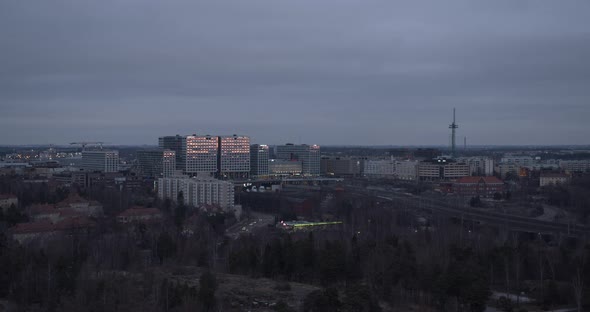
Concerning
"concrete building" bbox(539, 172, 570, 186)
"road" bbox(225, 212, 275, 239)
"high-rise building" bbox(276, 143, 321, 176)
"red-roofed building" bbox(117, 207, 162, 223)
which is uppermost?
"high-rise building" bbox(276, 143, 321, 176)

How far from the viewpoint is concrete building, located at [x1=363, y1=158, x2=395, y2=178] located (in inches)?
1804

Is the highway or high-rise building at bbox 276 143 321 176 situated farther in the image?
high-rise building at bbox 276 143 321 176

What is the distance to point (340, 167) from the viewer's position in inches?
1907

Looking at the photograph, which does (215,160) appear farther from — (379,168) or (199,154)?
(379,168)

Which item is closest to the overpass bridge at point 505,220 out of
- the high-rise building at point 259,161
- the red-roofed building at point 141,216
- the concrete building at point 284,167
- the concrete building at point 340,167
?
the red-roofed building at point 141,216

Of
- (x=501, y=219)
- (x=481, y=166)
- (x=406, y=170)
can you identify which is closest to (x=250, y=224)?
(x=501, y=219)

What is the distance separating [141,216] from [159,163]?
65.9ft

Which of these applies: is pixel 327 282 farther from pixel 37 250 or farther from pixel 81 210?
pixel 81 210

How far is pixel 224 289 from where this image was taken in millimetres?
11172

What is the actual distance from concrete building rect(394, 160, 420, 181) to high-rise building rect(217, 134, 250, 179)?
1008 cm

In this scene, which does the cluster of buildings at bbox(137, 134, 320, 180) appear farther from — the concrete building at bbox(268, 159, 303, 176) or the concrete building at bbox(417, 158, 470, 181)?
the concrete building at bbox(417, 158, 470, 181)

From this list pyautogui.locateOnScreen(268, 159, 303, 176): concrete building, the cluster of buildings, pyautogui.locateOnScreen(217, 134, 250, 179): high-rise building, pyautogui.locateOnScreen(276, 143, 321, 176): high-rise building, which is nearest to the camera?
the cluster of buildings

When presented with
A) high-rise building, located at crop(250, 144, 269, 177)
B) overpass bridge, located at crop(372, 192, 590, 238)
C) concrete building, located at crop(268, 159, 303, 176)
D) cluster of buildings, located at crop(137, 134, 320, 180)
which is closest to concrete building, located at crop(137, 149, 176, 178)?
cluster of buildings, located at crop(137, 134, 320, 180)

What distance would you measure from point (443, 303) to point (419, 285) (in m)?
0.62
